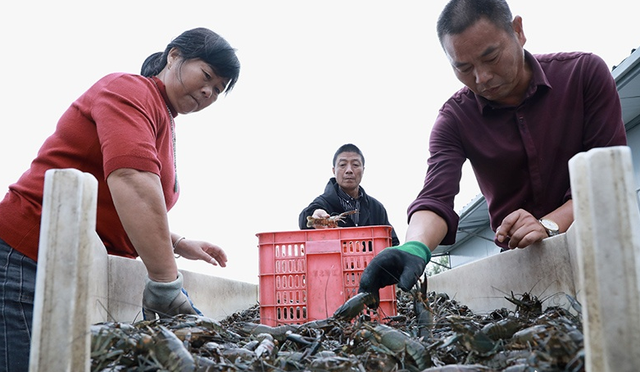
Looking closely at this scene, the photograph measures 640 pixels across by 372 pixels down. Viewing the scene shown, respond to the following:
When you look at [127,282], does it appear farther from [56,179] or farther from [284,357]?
[56,179]

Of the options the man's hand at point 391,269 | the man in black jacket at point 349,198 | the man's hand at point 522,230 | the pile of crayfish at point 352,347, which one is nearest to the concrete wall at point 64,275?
the pile of crayfish at point 352,347

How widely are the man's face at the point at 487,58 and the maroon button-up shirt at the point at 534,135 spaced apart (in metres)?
0.16

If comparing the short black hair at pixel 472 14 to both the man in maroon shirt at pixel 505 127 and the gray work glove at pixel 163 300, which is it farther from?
the gray work glove at pixel 163 300

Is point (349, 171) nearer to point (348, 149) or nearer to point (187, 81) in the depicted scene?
point (348, 149)

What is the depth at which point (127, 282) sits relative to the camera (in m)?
2.14

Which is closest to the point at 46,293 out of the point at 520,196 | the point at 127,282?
the point at 127,282

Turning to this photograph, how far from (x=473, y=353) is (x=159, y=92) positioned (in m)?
1.83

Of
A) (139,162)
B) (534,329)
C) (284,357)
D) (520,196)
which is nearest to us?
(534,329)

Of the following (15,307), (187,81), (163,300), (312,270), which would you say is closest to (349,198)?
(312,270)

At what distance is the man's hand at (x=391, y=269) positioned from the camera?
2.12 m

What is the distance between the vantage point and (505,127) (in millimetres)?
2674

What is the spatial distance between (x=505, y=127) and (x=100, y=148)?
2.13 metres

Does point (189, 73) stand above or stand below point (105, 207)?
above

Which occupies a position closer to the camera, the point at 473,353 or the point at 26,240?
the point at 473,353
